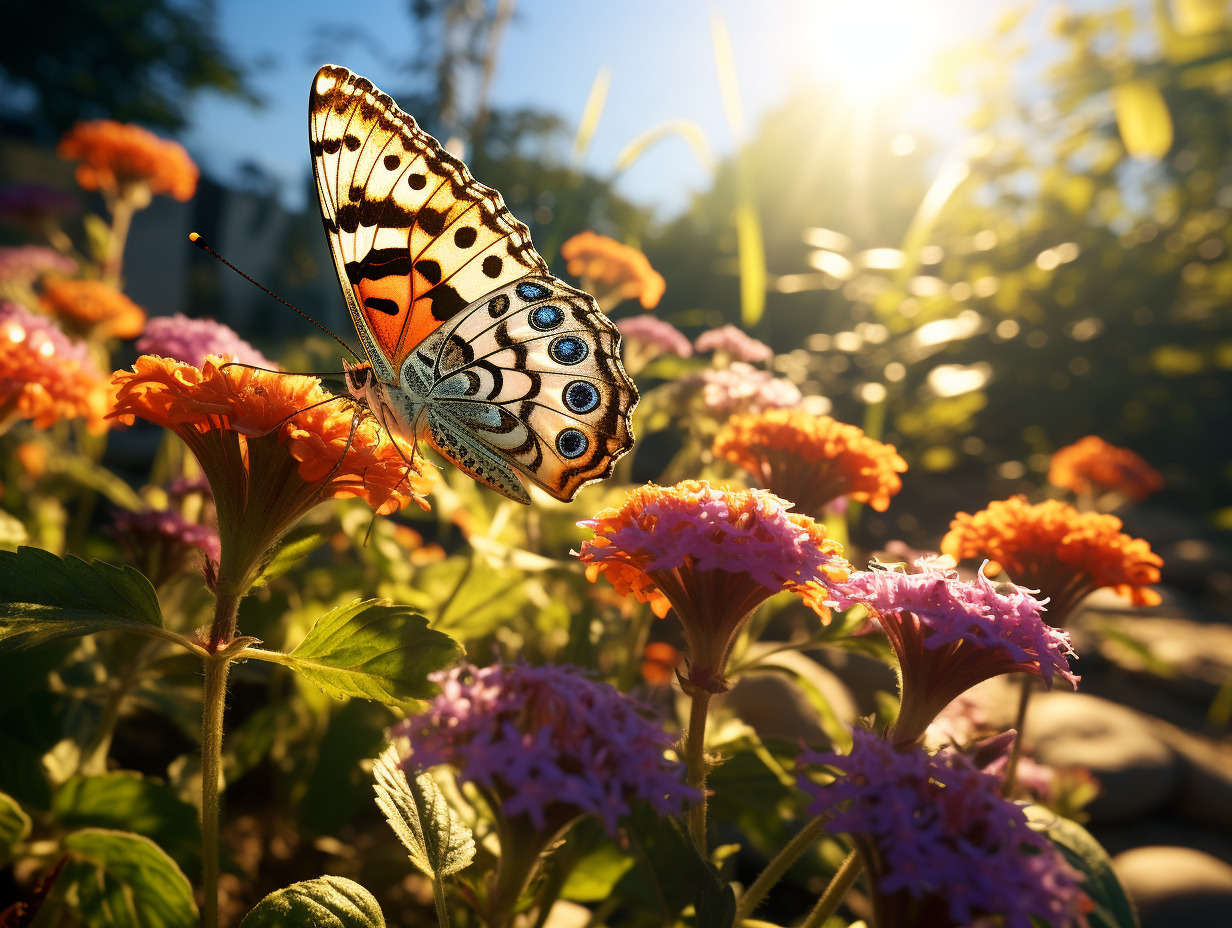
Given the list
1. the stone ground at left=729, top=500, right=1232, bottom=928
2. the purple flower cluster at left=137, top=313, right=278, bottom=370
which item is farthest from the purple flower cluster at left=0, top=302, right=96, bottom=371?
the stone ground at left=729, top=500, right=1232, bottom=928

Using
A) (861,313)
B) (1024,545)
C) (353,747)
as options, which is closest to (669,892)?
(1024,545)

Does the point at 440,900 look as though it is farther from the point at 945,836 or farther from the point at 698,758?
the point at 945,836

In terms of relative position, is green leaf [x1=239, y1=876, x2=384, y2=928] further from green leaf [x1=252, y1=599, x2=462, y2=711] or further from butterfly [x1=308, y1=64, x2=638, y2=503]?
butterfly [x1=308, y1=64, x2=638, y2=503]

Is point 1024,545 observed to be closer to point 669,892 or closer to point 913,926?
point 913,926

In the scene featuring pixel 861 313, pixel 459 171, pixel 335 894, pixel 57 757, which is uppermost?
pixel 861 313

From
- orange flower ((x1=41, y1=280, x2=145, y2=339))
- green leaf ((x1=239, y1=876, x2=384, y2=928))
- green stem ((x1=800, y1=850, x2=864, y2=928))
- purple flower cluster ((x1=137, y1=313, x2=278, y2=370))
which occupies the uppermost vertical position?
orange flower ((x1=41, y1=280, x2=145, y2=339))

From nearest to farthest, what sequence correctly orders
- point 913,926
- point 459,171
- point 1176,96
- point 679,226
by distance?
point 913,926
point 459,171
point 1176,96
point 679,226

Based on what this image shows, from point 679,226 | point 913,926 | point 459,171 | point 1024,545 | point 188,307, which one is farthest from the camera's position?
point 188,307
